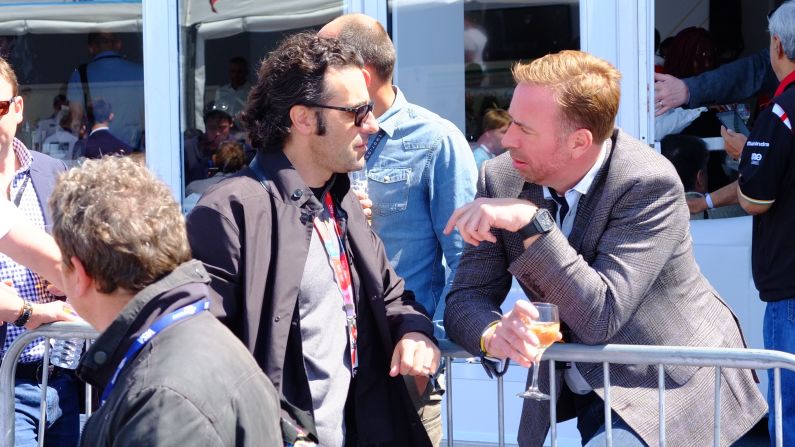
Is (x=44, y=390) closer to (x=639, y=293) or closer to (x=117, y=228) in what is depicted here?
(x=117, y=228)

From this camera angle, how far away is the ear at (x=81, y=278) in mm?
1957

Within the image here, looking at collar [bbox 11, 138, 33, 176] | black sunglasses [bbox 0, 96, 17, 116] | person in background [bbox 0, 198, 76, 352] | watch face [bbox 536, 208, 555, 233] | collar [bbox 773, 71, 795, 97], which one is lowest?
person in background [bbox 0, 198, 76, 352]

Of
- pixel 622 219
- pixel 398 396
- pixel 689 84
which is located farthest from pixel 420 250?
pixel 689 84

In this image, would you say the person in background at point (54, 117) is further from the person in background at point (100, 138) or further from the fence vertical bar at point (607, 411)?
the fence vertical bar at point (607, 411)

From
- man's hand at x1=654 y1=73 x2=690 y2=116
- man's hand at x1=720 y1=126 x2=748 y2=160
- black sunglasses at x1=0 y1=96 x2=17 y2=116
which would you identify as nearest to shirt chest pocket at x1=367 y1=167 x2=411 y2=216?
black sunglasses at x1=0 y1=96 x2=17 y2=116

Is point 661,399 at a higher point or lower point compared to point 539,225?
lower

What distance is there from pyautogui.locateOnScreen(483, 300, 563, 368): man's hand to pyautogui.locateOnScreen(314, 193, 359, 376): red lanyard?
0.39 meters

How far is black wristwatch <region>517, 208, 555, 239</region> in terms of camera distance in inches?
106

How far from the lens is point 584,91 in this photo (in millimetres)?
2787

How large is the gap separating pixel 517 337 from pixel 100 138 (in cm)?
406

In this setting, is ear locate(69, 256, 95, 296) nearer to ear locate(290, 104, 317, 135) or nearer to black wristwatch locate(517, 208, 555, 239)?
ear locate(290, 104, 317, 135)

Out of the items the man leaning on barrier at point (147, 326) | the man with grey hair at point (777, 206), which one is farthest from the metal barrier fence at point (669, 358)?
the man with grey hair at point (777, 206)

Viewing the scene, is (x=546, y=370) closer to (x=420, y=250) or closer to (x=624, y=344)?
(x=624, y=344)

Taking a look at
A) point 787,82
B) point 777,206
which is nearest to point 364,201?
point 777,206
